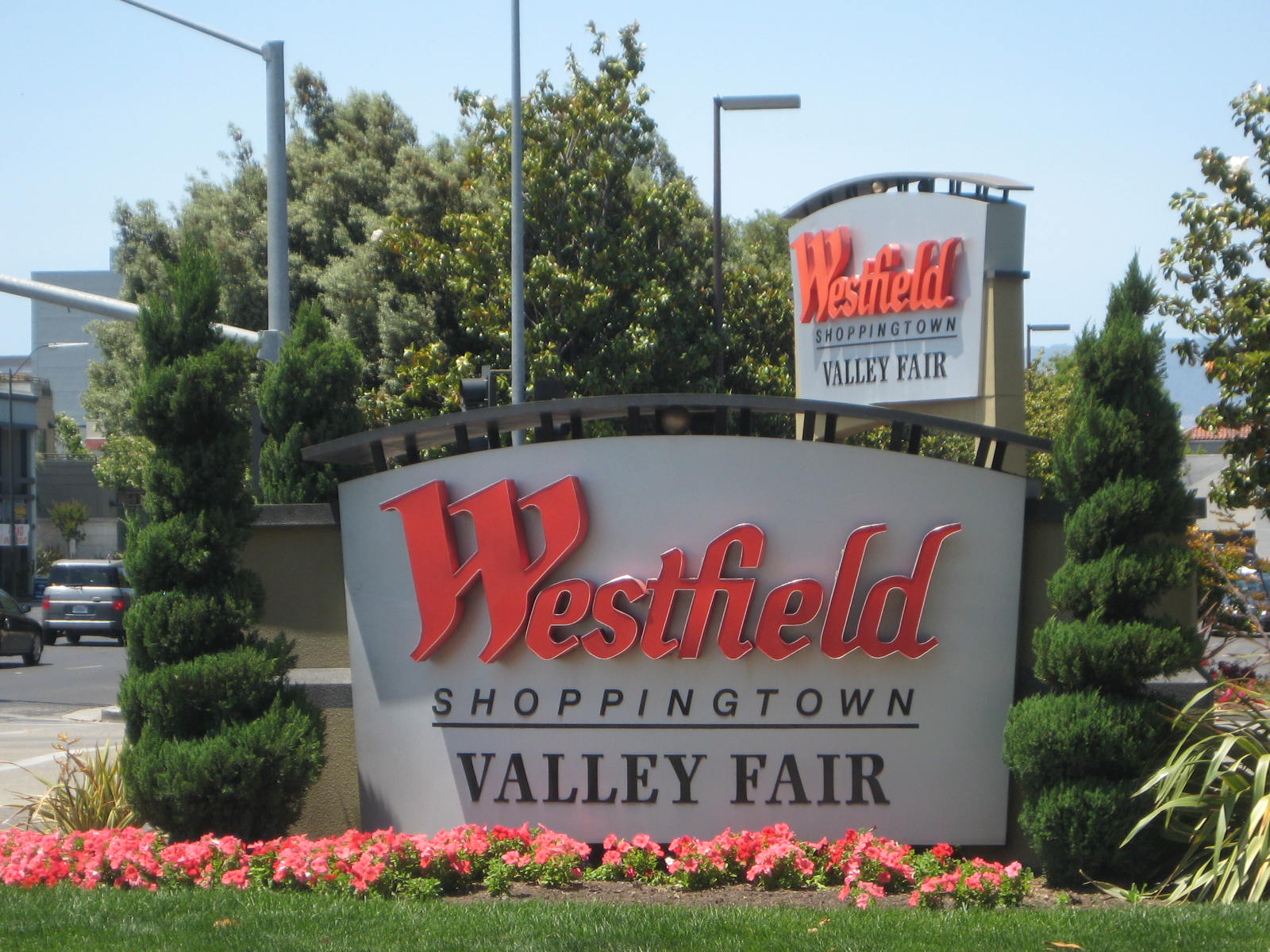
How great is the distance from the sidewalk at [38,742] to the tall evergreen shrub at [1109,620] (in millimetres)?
8057

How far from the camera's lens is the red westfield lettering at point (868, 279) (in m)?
15.0

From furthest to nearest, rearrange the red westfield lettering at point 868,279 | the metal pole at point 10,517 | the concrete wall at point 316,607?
the metal pole at point 10,517
the red westfield lettering at point 868,279
the concrete wall at point 316,607

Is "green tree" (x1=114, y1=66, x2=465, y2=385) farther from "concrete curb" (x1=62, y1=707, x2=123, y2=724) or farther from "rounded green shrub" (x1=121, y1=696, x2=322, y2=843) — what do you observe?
"rounded green shrub" (x1=121, y1=696, x2=322, y2=843)

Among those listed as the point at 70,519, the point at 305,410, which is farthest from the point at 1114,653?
→ the point at 70,519

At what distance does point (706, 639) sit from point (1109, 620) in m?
2.46

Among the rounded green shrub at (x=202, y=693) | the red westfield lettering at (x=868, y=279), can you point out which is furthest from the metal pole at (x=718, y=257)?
the rounded green shrub at (x=202, y=693)

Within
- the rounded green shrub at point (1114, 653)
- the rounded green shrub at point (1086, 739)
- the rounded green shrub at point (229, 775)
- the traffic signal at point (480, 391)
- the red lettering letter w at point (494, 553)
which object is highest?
the traffic signal at point (480, 391)

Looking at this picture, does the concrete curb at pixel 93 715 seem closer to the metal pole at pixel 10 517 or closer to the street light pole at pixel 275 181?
the street light pole at pixel 275 181

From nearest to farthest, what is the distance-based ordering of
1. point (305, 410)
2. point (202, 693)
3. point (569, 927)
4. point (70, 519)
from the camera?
point (569, 927) < point (202, 693) < point (305, 410) < point (70, 519)

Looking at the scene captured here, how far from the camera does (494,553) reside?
29.0 feet

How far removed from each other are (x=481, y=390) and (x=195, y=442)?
6651 mm

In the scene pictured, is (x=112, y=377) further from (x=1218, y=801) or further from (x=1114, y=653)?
(x=1218, y=801)

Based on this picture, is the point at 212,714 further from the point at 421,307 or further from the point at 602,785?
the point at 421,307

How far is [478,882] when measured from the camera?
7.91 m
